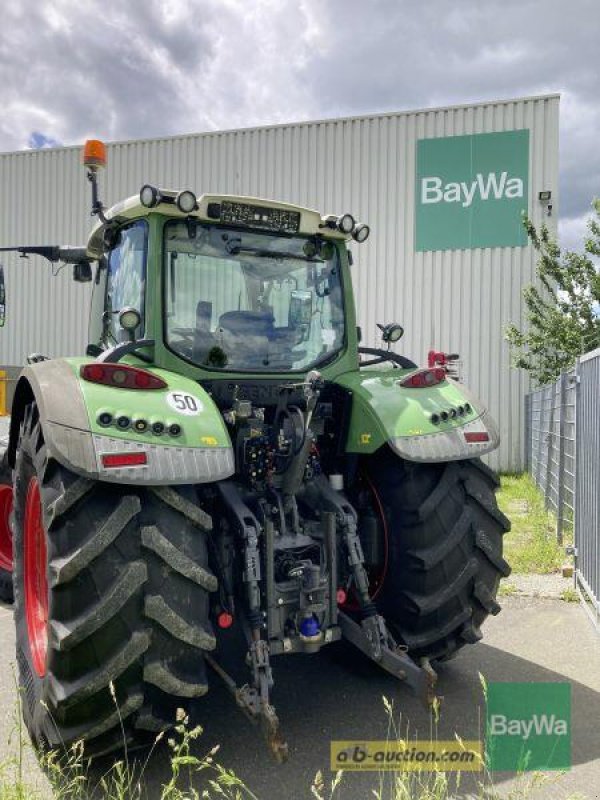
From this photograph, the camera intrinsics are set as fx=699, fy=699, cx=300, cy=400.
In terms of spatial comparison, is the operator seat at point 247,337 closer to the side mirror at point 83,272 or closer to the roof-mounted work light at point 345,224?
the roof-mounted work light at point 345,224

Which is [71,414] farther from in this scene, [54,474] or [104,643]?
[104,643]

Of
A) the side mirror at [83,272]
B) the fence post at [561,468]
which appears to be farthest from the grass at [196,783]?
the fence post at [561,468]

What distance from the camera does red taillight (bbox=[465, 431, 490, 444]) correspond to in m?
3.70

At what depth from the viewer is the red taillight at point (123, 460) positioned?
2.71 metres

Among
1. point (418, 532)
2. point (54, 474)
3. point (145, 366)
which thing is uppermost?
point (145, 366)

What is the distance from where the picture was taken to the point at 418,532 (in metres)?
3.58

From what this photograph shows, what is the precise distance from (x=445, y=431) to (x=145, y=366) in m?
1.58

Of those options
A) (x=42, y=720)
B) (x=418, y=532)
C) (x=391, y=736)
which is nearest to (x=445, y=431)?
(x=418, y=532)

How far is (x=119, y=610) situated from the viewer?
2.67 meters

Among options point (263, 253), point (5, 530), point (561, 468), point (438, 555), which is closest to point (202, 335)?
point (263, 253)

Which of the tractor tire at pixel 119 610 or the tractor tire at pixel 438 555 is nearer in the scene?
the tractor tire at pixel 119 610

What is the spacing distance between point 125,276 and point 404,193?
37.1 feet

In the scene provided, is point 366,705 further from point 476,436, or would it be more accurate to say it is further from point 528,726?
point 476,436

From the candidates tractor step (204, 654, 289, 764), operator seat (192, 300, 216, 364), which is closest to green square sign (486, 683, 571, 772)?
tractor step (204, 654, 289, 764)
